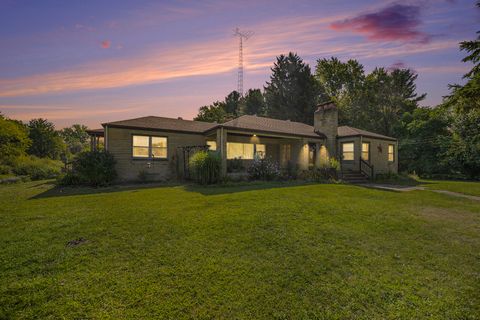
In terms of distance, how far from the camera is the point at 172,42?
415 inches

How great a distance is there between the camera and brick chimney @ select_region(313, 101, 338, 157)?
18.1 m

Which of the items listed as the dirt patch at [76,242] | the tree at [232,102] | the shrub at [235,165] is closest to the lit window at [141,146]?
the shrub at [235,165]

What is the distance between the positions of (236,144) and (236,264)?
1439 centimetres

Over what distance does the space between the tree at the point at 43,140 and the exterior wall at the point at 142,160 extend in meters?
29.4

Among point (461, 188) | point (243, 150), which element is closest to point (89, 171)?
point (243, 150)

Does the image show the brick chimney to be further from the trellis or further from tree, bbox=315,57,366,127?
tree, bbox=315,57,366,127

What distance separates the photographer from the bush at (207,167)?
37.8 feet

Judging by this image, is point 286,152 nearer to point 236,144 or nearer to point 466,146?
point 236,144

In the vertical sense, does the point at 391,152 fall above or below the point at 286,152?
above

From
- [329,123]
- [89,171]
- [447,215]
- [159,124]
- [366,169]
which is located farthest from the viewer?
[329,123]

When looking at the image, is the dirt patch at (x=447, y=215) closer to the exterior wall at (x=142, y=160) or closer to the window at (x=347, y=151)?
the window at (x=347, y=151)

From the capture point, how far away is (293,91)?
39375 mm

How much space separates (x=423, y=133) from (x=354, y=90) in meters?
17.8

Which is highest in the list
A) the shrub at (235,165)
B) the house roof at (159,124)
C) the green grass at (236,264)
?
the house roof at (159,124)
